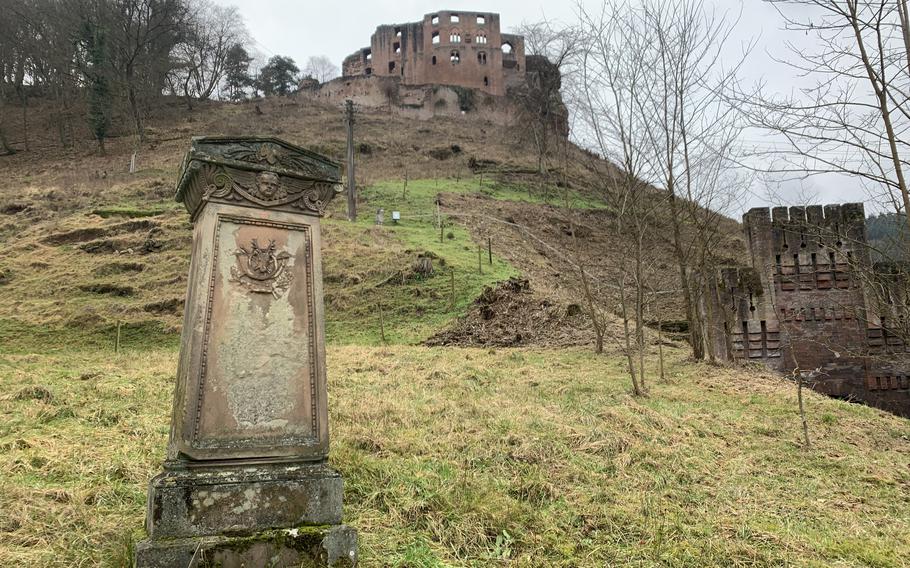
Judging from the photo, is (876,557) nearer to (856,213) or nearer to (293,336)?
(293,336)

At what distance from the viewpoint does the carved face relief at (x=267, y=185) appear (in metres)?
4.41

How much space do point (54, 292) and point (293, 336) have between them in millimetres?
19378

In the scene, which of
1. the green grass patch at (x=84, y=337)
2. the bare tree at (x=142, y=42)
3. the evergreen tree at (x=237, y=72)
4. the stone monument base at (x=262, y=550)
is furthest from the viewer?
the evergreen tree at (x=237, y=72)

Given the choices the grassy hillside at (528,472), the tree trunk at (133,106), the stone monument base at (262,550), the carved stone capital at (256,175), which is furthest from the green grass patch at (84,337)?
the tree trunk at (133,106)

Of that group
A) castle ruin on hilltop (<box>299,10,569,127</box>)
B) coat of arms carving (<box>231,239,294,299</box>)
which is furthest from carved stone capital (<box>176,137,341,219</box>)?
castle ruin on hilltop (<box>299,10,569,127</box>)

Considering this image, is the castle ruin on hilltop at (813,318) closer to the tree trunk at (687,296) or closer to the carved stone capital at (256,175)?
the tree trunk at (687,296)

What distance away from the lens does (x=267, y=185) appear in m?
4.42

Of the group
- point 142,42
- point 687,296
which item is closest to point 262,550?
point 687,296

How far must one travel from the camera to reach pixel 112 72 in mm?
42969

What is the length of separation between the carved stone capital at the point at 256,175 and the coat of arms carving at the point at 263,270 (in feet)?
1.17

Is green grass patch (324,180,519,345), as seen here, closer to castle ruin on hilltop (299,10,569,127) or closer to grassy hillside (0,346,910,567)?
grassy hillside (0,346,910,567)

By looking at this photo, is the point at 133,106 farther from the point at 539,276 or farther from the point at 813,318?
the point at 813,318

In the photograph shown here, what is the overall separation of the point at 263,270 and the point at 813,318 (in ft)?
44.5

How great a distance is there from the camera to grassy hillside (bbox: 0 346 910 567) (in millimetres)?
4258
